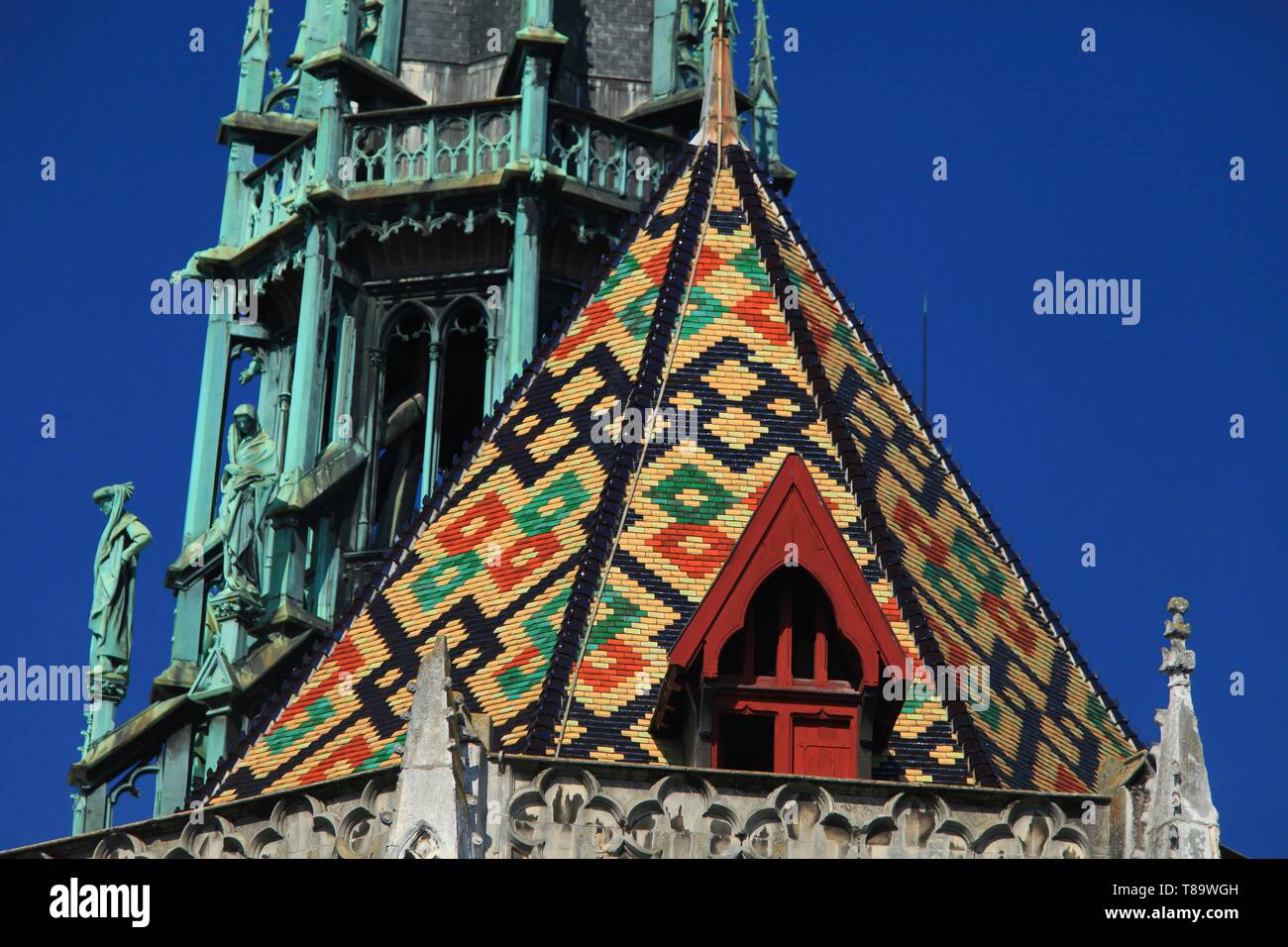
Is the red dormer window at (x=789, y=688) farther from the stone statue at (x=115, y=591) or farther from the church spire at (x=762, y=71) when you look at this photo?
the church spire at (x=762, y=71)

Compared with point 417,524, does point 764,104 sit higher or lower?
higher

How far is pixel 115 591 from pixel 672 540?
29.6 feet

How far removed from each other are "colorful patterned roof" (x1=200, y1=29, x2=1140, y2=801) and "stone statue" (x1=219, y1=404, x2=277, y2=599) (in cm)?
514

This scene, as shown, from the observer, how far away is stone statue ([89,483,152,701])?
35969mm

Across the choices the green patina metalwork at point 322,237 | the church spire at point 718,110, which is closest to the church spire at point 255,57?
the green patina metalwork at point 322,237

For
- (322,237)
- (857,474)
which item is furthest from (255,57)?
(857,474)

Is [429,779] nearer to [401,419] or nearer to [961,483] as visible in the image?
[961,483]

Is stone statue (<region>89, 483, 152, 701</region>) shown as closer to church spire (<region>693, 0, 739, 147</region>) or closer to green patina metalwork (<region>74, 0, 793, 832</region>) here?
green patina metalwork (<region>74, 0, 793, 832</region>)

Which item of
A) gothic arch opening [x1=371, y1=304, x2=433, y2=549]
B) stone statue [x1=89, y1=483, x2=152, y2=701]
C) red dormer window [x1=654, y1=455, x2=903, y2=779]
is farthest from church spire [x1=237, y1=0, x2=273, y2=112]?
red dormer window [x1=654, y1=455, x2=903, y2=779]

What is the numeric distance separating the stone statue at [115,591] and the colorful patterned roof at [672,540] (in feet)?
18.6

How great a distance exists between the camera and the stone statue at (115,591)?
3597 cm

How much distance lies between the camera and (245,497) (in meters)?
36.7

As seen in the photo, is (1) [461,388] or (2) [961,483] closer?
(2) [961,483]
